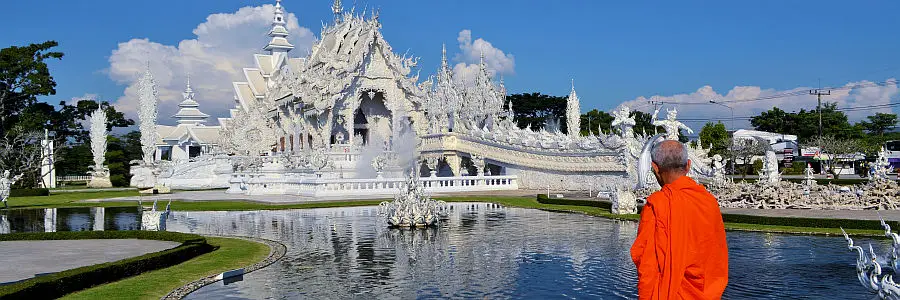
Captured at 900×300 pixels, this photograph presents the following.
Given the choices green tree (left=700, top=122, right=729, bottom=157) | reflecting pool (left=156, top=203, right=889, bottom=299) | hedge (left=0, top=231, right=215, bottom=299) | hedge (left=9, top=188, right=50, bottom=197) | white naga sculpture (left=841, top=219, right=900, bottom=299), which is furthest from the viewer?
green tree (left=700, top=122, right=729, bottom=157)

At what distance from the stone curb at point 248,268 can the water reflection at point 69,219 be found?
5.61 m

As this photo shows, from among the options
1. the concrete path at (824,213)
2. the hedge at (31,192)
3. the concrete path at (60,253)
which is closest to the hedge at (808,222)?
the concrete path at (824,213)

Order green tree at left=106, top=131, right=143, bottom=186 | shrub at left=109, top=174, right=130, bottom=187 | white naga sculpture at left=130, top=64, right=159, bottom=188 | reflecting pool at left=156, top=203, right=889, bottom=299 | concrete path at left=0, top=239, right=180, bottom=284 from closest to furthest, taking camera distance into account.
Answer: reflecting pool at left=156, top=203, right=889, bottom=299 → concrete path at left=0, top=239, right=180, bottom=284 → white naga sculpture at left=130, top=64, right=159, bottom=188 → shrub at left=109, top=174, right=130, bottom=187 → green tree at left=106, top=131, right=143, bottom=186

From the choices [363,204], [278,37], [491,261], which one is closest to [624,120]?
[363,204]

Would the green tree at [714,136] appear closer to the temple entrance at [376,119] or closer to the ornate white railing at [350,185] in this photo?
the temple entrance at [376,119]

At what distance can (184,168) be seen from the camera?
5144cm

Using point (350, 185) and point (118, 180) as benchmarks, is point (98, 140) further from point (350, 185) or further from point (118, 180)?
point (350, 185)

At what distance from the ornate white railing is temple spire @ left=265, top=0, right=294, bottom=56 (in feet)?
86.7

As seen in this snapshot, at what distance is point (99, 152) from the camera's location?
6119 cm

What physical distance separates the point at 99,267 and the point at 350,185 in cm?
2296

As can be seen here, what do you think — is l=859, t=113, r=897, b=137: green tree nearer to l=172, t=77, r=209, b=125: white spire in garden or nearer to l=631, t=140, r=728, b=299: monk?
l=172, t=77, r=209, b=125: white spire in garden

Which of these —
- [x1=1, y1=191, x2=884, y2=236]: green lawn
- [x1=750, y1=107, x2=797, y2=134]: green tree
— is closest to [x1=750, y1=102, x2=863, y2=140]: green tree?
[x1=750, y1=107, x2=797, y2=134]: green tree

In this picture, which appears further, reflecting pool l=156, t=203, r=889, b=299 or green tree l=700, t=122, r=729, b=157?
green tree l=700, t=122, r=729, b=157

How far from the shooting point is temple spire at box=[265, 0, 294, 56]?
6456 cm
